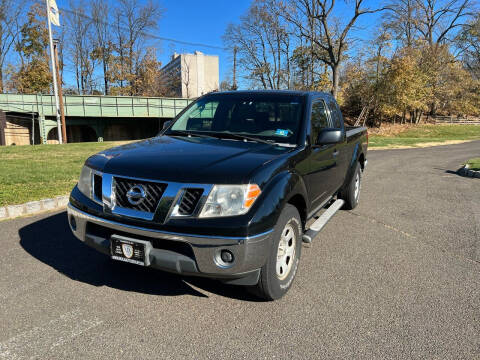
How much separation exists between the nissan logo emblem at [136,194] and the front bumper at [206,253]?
0.63ft

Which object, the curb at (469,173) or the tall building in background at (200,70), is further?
the tall building in background at (200,70)

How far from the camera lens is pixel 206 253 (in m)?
2.36

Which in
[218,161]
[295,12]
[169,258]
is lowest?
[169,258]

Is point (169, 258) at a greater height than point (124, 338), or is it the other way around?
point (169, 258)

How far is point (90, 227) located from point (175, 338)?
1.16 metres

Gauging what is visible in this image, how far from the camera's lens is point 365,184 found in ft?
26.8

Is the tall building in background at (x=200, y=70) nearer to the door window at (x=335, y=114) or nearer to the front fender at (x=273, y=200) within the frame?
the door window at (x=335, y=114)

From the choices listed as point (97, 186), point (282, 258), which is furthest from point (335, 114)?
point (97, 186)

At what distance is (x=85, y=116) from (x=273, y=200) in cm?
3354

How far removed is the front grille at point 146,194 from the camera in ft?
8.16

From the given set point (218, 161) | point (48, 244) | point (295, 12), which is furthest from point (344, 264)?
point (295, 12)

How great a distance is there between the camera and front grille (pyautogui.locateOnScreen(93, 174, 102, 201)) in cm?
278

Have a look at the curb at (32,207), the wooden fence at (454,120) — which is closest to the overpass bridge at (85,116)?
the curb at (32,207)

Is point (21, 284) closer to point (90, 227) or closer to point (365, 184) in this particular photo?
point (90, 227)
